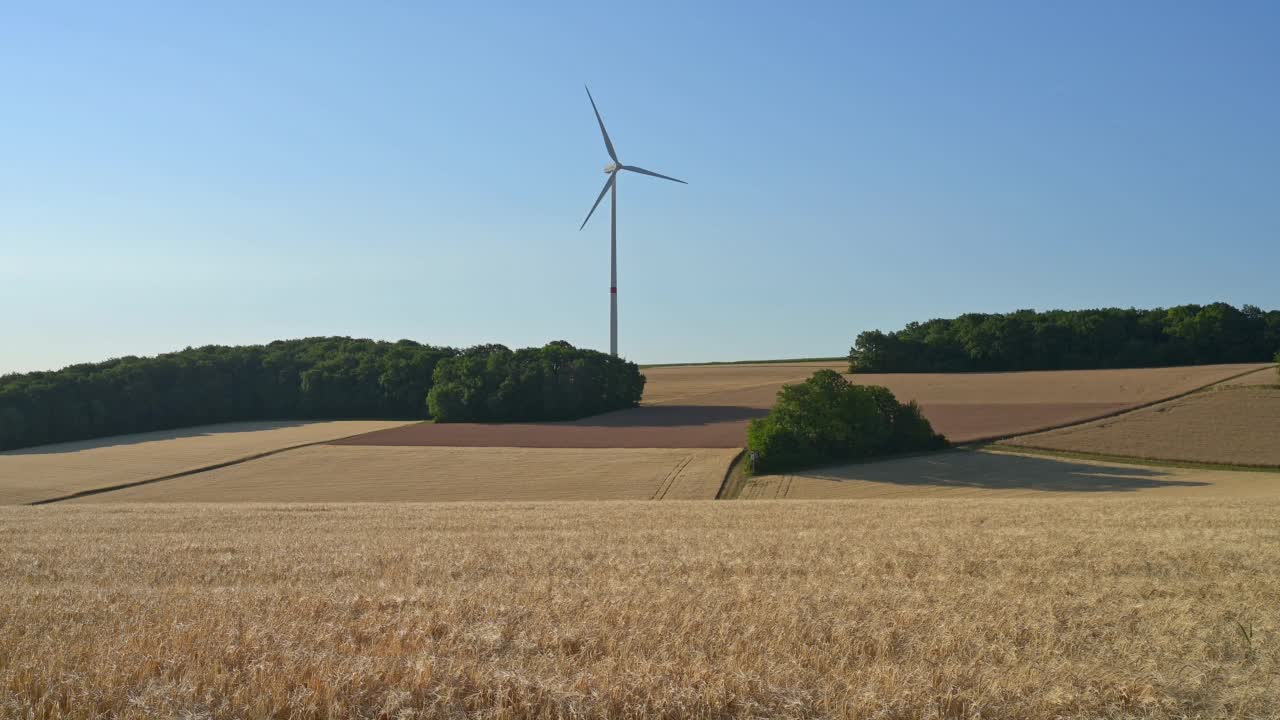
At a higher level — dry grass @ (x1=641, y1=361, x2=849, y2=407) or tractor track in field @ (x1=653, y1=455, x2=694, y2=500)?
dry grass @ (x1=641, y1=361, x2=849, y2=407)

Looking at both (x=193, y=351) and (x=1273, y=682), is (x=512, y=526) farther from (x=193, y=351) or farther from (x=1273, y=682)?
(x=193, y=351)

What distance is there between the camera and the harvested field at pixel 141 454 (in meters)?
51.6

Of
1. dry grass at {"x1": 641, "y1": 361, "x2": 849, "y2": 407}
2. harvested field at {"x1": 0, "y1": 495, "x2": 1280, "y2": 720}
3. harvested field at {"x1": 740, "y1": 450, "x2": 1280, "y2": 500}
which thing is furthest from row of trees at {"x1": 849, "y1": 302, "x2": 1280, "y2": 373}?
harvested field at {"x1": 0, "y1": 495, "x2": 1280, "y2": 720}

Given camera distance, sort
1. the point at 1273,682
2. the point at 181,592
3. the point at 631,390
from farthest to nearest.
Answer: the point at 631,390
the point at 181,592
the point at 1273,682

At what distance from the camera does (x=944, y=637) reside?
759cm

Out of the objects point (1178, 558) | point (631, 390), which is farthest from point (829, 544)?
point (631, 390)

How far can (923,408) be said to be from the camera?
244 feet

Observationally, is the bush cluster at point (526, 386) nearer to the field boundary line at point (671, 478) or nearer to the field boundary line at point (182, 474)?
the field boundary line at point (182, 474)

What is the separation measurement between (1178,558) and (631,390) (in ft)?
264

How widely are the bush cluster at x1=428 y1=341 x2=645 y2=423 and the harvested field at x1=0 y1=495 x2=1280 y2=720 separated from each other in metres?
67.4

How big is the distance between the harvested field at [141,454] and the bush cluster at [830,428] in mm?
33049

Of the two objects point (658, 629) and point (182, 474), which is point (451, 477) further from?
point (658, 629)

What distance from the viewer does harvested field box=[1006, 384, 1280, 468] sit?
174 feet

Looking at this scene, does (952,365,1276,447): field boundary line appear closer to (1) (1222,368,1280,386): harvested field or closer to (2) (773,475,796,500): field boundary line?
(1) (1222,368,1280,386): harvested field
